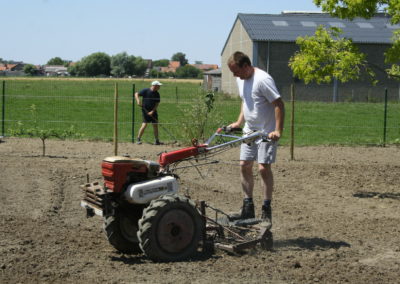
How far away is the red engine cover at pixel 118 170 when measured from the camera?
634cm

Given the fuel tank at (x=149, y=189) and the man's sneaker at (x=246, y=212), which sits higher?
the fuel tank at (x=149, y=189)

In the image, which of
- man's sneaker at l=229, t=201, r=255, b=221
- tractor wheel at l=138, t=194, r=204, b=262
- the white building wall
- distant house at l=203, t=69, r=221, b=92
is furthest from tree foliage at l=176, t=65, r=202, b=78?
tractor wheel at l=138, t=194, r=204, b=262

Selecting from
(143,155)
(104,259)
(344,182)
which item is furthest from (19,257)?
(143,155)

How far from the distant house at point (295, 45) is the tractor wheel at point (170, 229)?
1338 inches

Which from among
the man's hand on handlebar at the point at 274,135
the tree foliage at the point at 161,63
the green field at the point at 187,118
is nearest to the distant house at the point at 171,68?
the tree foliage at the point at 161,63

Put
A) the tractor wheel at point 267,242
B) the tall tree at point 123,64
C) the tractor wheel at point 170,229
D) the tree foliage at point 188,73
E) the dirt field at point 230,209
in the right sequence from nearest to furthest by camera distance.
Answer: the dirt field at point 230,209 < the tractor wheel at point 170,229 < the tractor wheel at point 267,242 < the tall tree at point 123,64 < the tree foliage at point 188,73

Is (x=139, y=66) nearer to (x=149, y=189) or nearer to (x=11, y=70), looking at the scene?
(x=11, y=70)

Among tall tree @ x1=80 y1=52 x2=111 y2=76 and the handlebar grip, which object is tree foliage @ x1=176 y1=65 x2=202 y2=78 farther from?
the handlebar grip

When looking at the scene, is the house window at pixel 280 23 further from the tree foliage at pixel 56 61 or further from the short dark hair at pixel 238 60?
the tree foliage at pixel 56 61

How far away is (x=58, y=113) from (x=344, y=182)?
16.9 m

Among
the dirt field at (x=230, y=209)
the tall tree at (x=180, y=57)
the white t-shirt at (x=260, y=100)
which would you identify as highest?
the tall tree at (x=180, y=57)

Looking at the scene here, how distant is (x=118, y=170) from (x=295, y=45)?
3777 cm

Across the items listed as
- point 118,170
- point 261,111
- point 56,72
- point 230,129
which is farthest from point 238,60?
point 56,72

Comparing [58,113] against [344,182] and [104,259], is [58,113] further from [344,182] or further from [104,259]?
[104,259]
